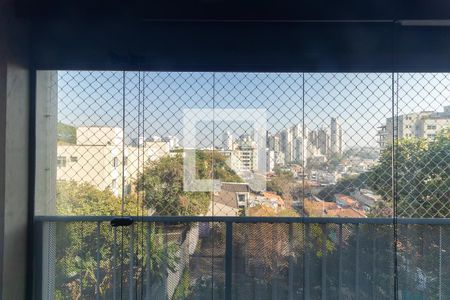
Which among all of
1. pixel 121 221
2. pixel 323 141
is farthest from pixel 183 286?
pixel 323 141

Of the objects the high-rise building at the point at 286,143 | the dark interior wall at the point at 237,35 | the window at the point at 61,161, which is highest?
the dark interior wall at the point at 237,35

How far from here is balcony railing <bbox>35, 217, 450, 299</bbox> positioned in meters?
1.42

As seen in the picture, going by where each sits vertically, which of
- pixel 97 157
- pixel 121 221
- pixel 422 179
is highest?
pixel 97 157

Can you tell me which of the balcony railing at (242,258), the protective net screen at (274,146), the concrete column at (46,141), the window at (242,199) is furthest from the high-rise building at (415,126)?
the concrete column at (46,141)

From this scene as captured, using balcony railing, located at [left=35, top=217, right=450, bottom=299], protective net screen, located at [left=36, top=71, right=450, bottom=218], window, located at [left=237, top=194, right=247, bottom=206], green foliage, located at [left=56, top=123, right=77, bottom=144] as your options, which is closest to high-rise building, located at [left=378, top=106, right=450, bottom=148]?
protective net screen, located at [left=36, top=71, right=450, bottom=218]

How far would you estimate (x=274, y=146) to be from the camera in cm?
140

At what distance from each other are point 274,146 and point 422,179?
835mm

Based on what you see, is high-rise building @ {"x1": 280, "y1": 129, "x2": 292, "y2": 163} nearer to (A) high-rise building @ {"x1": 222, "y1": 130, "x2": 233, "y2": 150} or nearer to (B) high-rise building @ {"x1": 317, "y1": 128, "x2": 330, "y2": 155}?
(B) high-rise building @ {"x1": 317, "y1": 128, "x2": 330, "y2": 155}

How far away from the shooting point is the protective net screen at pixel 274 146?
4.62ft

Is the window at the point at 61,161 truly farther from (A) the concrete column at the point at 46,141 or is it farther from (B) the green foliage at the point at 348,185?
(B) the green foliage at the point at 348,185

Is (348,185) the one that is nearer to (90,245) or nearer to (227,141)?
(227,141)

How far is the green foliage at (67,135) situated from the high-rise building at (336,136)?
142cm

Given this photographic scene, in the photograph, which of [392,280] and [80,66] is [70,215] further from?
[392,280]

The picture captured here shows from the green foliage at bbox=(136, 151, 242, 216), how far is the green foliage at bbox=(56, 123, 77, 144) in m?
0.44
